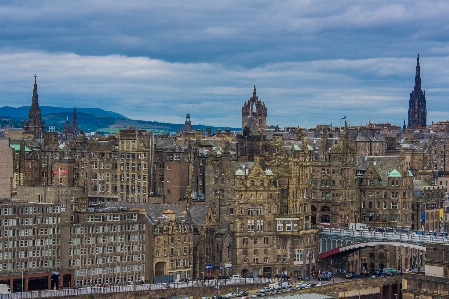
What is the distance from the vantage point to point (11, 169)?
7224 inches

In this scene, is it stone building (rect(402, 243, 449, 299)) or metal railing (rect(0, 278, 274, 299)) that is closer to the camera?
stone building (rect(402, 243, 449, 299))

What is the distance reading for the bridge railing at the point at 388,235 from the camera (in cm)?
15838

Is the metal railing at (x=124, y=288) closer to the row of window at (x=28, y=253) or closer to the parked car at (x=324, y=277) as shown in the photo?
the row of window at (x=28, y=253)

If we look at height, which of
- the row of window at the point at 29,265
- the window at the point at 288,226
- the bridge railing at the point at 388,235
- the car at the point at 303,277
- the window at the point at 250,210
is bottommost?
the car at the point at 303,277

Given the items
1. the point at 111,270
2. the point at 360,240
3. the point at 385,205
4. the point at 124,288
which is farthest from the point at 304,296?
the point at 385,205

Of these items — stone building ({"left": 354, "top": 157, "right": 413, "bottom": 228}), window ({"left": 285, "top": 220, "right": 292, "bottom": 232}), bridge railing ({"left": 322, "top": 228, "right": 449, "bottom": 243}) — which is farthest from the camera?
stone building ({"left": 354, "top": 157, "right": 413, "bottom": 228})

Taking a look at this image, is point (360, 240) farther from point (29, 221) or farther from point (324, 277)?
point (29, 221)

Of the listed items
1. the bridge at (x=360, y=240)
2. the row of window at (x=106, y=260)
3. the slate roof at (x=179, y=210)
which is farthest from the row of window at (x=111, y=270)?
the bridge at (x=360, y=240)

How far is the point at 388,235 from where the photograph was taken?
163625 mm

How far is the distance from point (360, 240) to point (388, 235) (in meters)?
4.06

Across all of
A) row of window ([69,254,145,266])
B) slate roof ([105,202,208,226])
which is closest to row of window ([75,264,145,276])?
row of window ([69,254,145,266])

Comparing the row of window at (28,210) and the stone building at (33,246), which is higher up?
the row of window at (28,210)

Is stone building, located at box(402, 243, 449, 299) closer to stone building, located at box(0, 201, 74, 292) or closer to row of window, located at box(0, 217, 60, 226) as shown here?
stone building, located at box(0, 201, 74, 292)

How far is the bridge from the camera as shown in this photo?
15812 cm
